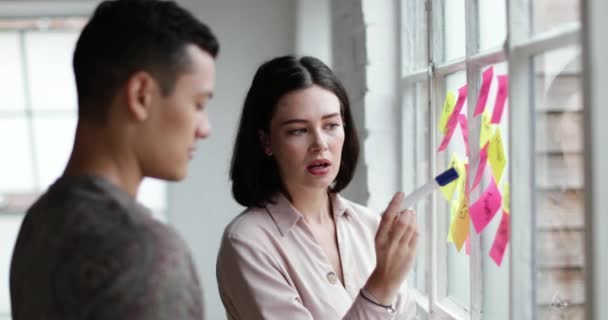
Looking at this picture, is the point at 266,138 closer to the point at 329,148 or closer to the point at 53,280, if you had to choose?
the point at 329,148

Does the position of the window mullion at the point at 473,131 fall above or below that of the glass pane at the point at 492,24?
below

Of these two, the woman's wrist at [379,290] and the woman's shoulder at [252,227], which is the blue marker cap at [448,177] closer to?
the woman's wrist at [379,290]

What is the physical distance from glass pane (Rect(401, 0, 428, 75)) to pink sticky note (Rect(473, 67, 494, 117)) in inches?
21.4

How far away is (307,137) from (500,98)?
436mm

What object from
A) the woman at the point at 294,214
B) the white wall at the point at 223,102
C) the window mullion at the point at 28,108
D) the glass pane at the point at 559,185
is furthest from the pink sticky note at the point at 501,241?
the window mullion at the point at 28,108

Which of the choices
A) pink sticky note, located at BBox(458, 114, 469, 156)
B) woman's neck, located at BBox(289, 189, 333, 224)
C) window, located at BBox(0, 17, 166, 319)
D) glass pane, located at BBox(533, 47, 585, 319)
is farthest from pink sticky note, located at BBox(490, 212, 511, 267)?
window, located at BBox(0, 17, 166, 319)

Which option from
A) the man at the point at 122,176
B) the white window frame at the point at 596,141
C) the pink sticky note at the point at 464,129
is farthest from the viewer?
the pink sticky note at the point at 464,129

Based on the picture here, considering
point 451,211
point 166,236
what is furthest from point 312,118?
point 166,236

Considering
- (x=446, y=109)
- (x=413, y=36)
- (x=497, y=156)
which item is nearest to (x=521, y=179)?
(x=497, y=156)

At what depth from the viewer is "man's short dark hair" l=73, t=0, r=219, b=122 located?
1.07m

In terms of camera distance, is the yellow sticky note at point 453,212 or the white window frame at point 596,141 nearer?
the white window frame at point 596,141

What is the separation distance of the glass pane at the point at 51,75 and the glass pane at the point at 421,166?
403cm

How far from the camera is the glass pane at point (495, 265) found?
172cm

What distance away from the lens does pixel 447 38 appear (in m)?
2.23
